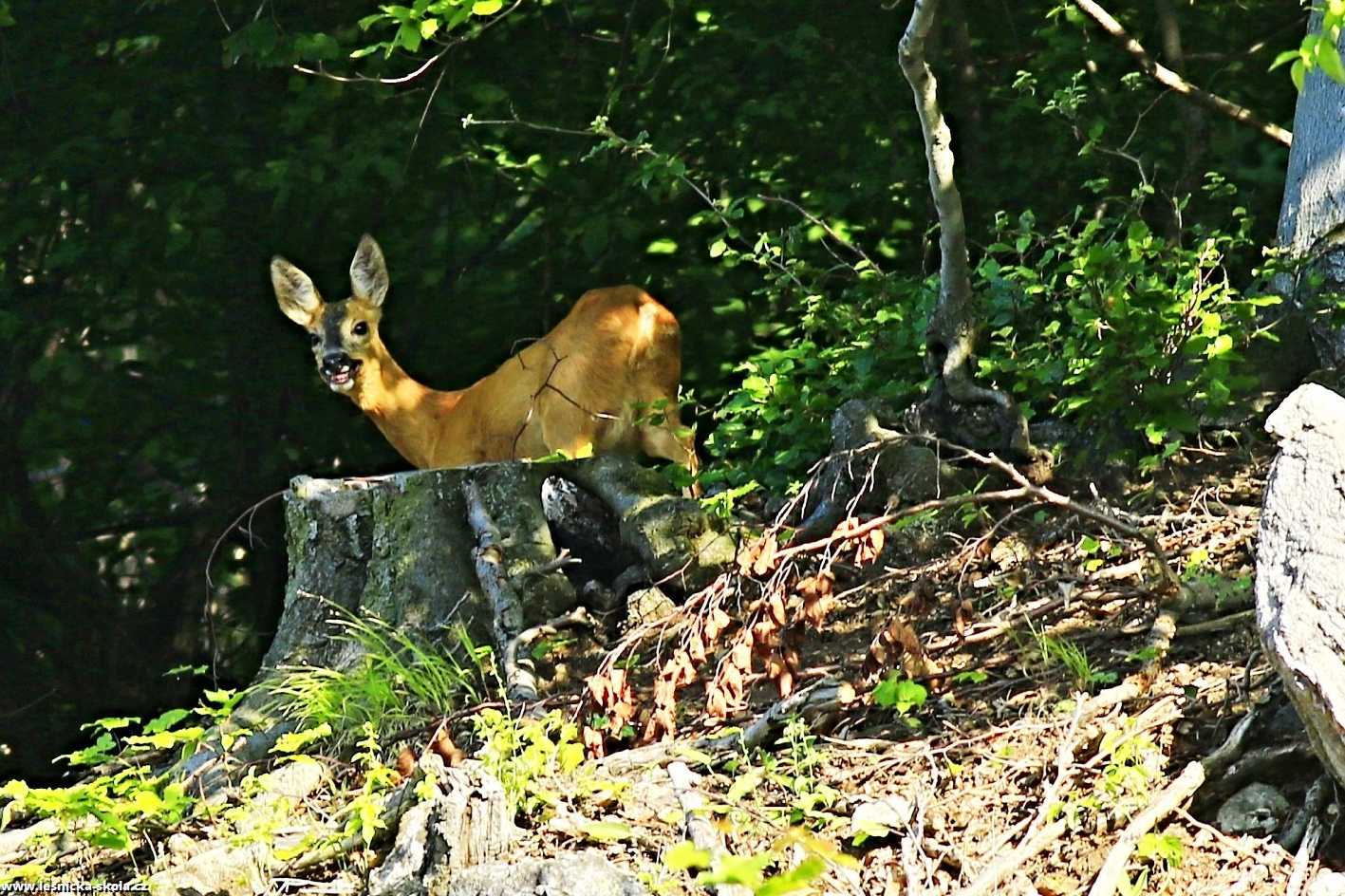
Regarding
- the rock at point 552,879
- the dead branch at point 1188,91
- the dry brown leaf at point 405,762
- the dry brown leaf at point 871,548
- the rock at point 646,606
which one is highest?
the dead branch at point 1188,91

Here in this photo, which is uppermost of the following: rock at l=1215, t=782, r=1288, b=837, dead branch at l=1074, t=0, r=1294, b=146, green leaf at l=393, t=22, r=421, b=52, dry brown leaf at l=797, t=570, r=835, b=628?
green leaf at l=393, t=22, r=421, b=52

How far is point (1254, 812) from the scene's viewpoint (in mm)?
4215

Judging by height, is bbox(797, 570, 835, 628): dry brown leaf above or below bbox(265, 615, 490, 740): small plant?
above

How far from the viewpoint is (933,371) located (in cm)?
669

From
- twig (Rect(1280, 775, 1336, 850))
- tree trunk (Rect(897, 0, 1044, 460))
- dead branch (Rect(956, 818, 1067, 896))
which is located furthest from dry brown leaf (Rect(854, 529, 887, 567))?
tree trunk (Rect(897, 0, 1044, 460))

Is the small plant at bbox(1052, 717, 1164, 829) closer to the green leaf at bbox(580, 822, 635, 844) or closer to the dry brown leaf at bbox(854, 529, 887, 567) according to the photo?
the dry brown leaf at bbox(854, 529, 887, 567)

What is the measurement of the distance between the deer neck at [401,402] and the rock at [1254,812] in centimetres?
565

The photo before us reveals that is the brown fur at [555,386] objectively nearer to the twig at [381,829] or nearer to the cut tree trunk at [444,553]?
the cut tree trunk at [444,553]

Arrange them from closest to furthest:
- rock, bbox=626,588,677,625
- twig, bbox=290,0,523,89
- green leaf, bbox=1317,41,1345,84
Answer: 1. green leaf, bbox=1317,41,1345,84
2. rock, bbox=626,588,677,625
3. twig, bbox=290,0,523,89

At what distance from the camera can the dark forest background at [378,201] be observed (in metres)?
9.42

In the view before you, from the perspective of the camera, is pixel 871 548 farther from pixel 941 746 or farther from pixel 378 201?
pixel 378 201

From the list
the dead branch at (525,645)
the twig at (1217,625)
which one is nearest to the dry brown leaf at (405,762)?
the dead branch at (525,645)

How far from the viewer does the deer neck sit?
934 cm

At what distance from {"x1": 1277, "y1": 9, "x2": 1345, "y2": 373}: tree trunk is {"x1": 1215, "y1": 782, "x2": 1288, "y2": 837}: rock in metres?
2.68
